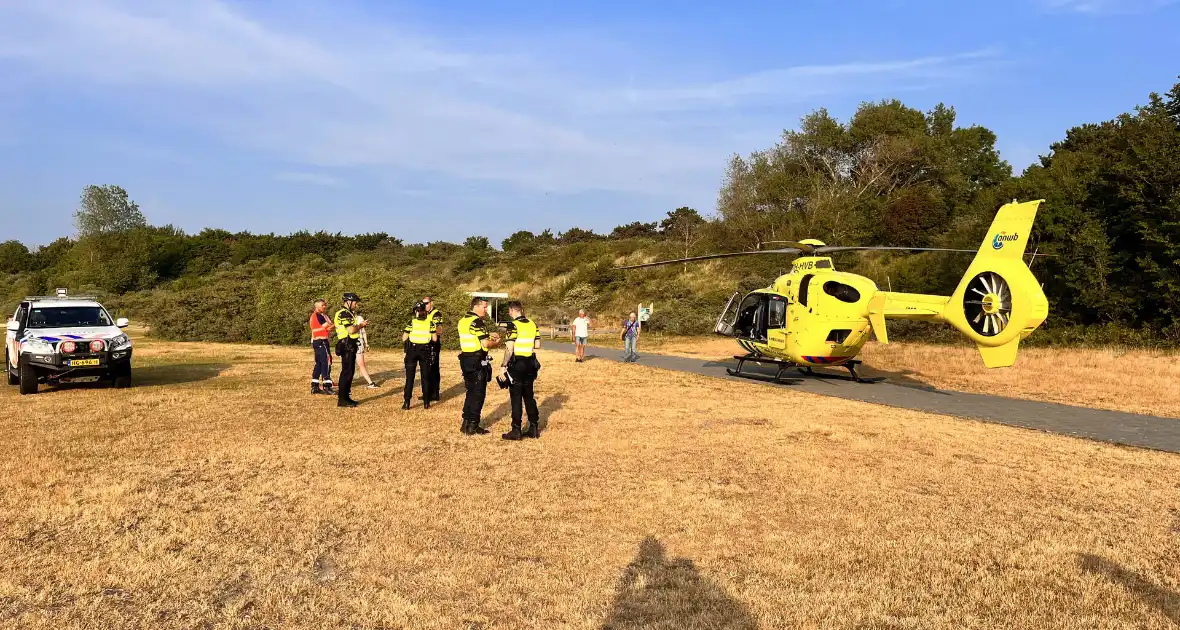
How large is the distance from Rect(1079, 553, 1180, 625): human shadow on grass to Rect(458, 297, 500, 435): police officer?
19.8 feet

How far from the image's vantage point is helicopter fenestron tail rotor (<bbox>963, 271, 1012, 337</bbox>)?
35.3 feet

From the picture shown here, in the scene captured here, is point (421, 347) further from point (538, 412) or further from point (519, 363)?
point (519, 363)

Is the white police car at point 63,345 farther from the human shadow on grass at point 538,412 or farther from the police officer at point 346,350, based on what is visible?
the human shadow on grass at point 538,412

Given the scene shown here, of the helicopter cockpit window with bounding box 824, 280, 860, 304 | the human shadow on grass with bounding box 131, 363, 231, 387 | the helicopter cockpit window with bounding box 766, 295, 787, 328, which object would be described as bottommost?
the human shadow on grass with bounding box 131, 363, 231, 387

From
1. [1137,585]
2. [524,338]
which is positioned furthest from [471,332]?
[1137,585]

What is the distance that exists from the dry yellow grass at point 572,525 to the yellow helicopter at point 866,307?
272 cm

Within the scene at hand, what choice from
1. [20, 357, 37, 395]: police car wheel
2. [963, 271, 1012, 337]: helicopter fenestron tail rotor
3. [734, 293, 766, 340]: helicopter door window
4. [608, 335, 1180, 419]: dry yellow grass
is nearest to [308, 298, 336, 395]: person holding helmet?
[20, 357, 37, 395]: police car wheel

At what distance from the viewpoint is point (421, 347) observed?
9.74m

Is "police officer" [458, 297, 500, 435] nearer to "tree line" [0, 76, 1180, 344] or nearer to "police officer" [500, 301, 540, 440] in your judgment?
"police officer" [500, 301, 540, 440]

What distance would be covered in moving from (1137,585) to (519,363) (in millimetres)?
5851

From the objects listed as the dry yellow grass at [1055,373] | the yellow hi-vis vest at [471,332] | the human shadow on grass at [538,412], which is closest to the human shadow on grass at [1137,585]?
the human shadow on grass at [538,412]

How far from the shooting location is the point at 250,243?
6034 centimetres

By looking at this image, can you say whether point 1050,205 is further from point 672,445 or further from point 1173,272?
point 672,445

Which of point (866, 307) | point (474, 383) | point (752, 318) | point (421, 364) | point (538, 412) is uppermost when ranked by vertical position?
point (866, 307)
